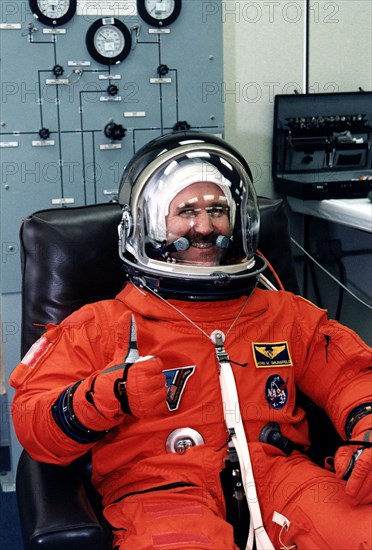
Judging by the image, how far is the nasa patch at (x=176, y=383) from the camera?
1.45m

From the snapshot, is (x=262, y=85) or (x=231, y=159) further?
(x=262, y=85)

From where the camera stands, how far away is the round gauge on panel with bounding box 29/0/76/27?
231cm

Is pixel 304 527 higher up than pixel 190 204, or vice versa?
pixel 190 204

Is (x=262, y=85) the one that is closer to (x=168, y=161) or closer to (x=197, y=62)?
(x=197, y=62)

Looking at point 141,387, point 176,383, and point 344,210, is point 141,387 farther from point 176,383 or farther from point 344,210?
point 344,210

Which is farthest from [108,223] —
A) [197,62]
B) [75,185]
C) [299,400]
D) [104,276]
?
[197,62]

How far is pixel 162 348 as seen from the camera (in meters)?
1.48

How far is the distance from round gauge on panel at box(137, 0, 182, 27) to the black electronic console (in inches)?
24.2

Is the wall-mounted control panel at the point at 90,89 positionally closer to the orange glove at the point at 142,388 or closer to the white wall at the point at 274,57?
the white wall at the point at 274,57

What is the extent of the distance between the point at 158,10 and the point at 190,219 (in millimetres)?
1164

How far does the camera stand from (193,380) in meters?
1.46

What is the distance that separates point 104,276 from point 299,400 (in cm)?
54

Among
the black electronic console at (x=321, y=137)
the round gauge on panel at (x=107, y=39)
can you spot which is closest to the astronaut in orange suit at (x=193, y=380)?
the round gauge on panel at (x=107, y=39)

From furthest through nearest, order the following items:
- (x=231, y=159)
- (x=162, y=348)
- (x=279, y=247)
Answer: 1. (x=279, y=247)
2. (x=231, y=159)
3. (x=162, y=348)
